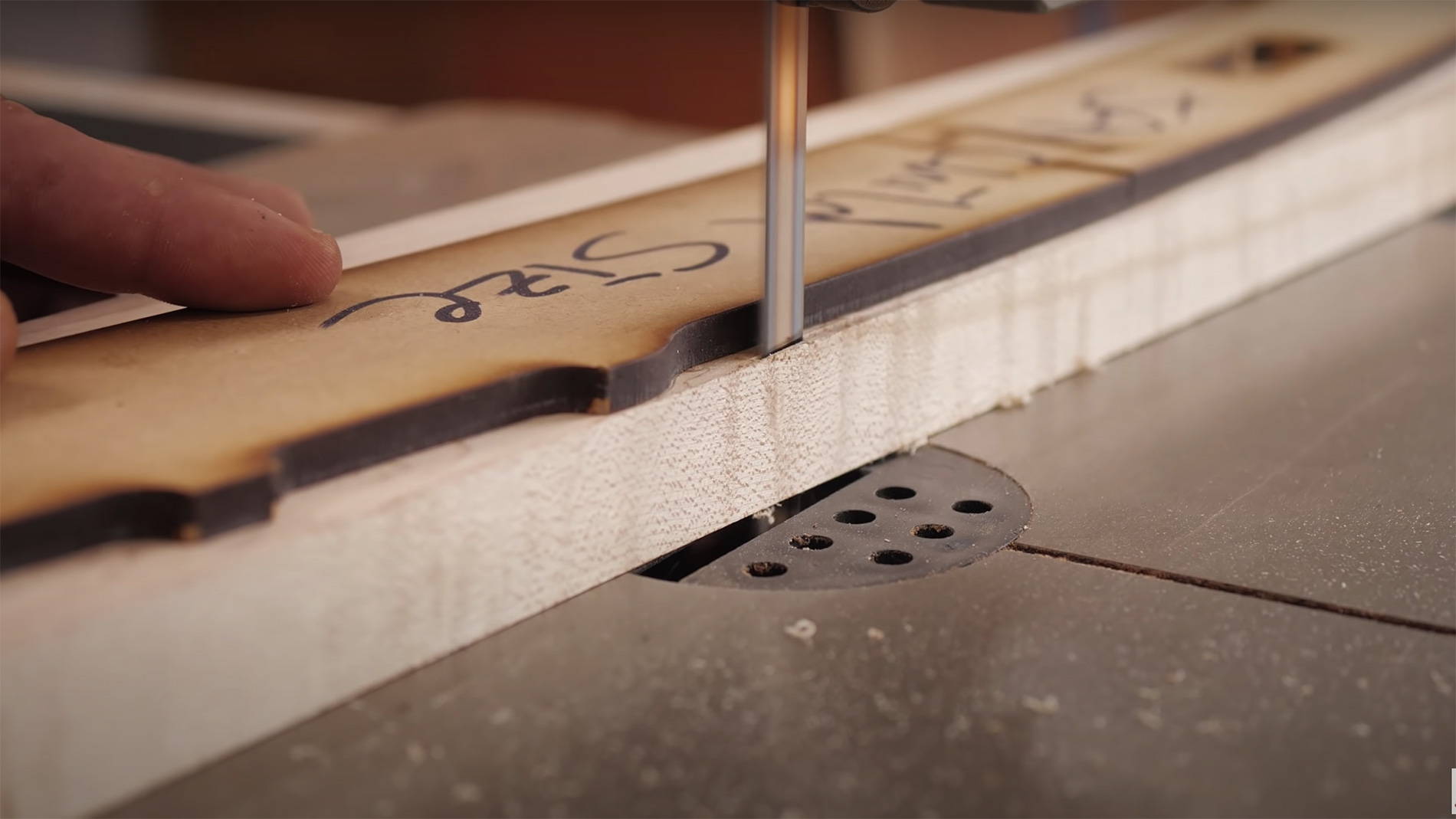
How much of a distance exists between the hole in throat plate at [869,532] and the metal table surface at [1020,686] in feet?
0.08

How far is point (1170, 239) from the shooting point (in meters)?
1.53

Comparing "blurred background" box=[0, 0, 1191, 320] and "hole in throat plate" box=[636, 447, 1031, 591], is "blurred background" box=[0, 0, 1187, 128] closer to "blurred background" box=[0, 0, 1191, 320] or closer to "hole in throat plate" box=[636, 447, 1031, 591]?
"blurred background" box=[0, 0, 1191, 320]

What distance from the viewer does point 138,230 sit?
3.41ft

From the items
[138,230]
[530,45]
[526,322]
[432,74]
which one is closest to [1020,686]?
[526,322]

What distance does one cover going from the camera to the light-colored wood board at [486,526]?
752 mm

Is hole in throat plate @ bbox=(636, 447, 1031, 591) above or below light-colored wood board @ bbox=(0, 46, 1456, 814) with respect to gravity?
below

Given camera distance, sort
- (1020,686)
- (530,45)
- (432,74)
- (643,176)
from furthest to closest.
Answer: (432,74)
(530,45)
(643,176)
(1020,686)

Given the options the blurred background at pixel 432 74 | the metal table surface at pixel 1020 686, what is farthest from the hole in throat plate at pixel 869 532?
the blurred background at pixel 432 74

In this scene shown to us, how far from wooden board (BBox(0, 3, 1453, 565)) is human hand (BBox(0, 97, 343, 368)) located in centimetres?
3

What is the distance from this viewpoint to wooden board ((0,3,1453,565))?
84cm

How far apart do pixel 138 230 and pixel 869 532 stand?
0.57 meters

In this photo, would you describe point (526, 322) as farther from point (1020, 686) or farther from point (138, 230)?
point (1020, 686)

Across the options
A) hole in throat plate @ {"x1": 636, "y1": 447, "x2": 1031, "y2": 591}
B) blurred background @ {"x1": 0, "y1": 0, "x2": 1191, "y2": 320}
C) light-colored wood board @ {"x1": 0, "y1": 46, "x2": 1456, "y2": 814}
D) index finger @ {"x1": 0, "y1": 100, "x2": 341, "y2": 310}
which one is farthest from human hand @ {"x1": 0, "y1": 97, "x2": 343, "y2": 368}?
blurred background @ {"x1": 0, "y1": 0, "x2": 1191, "y2": 320}

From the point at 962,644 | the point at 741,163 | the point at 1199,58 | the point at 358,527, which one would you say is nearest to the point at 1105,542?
the point at 962,644
